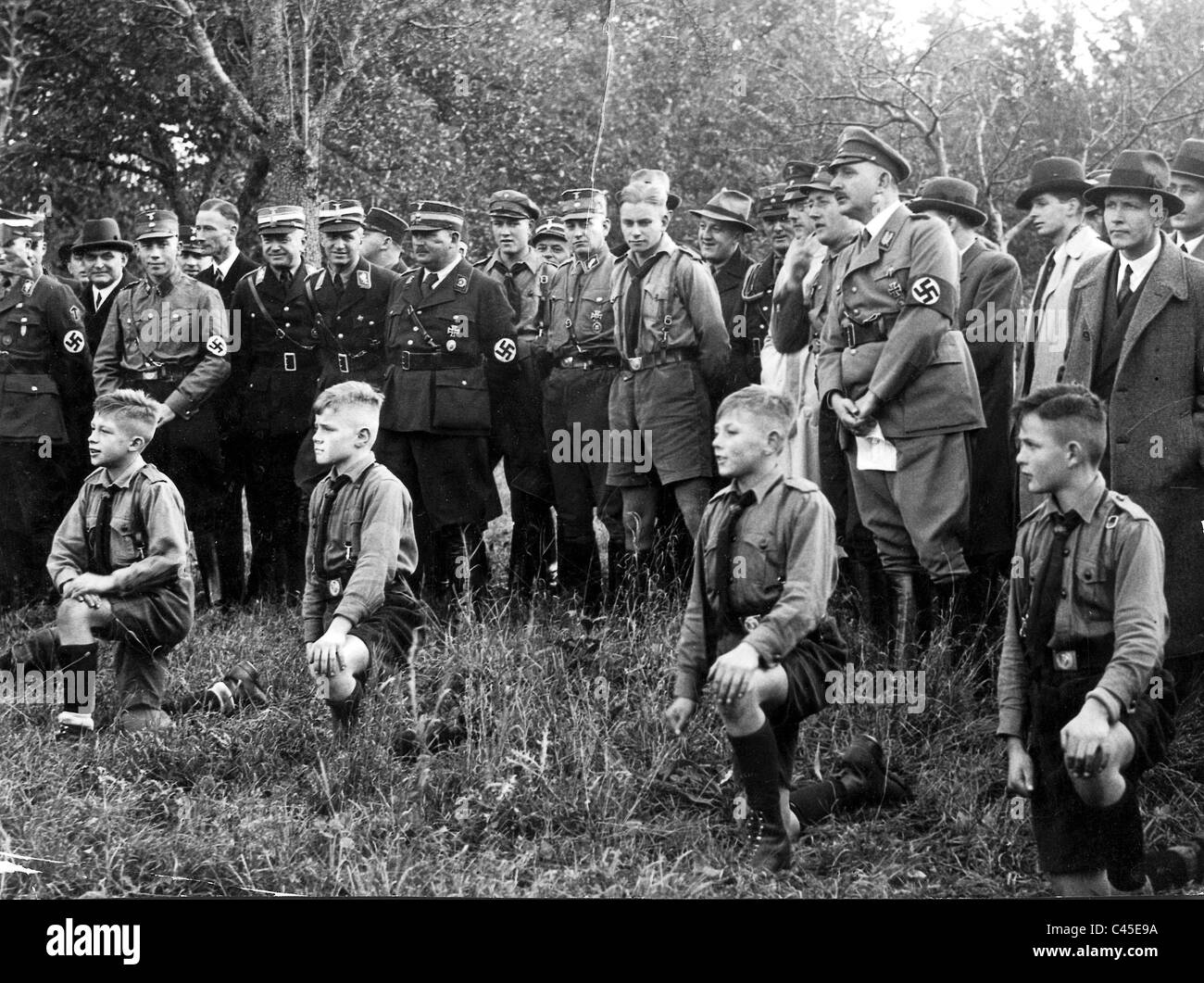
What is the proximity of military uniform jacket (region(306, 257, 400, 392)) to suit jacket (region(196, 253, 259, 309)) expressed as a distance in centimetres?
46

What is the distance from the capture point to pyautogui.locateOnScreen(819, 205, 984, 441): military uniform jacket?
550 cm

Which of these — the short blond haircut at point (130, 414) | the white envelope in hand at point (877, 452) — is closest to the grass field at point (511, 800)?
the white envelope in hand at point (877, 452)

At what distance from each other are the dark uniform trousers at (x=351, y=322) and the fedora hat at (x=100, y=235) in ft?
4.05

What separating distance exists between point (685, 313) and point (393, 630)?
1.86 meters

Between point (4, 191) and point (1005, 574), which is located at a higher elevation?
point (4, 191)

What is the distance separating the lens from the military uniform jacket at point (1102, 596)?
4227mm

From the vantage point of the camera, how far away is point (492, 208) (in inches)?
305

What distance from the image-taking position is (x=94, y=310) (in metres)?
7.64

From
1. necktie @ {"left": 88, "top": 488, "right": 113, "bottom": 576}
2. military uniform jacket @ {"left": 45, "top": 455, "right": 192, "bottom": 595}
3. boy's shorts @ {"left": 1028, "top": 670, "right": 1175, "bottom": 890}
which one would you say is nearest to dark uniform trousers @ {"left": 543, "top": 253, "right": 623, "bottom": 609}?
military uniform jacket @ {"left": 45, "top": 455, "right": 192, "bottom": 595}

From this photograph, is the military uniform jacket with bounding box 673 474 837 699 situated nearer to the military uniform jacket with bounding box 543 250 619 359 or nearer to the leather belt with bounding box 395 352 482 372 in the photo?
the military uniform jacket with bounding box 543 250 619 359

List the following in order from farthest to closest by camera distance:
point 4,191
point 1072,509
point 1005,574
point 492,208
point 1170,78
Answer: point 492,208
point 4,191
point 1170,78
point 1005,574
point 1072,509
